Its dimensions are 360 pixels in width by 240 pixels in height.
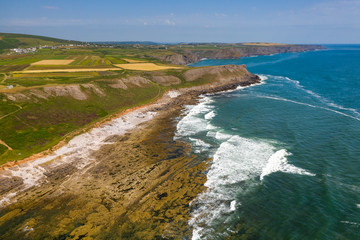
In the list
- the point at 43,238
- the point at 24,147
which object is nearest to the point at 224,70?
the point at 24,147

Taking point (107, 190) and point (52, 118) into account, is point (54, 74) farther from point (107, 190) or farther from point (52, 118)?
point (107, 190)

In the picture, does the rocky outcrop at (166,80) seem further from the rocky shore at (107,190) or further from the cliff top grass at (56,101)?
the rocky shore at (107,190)

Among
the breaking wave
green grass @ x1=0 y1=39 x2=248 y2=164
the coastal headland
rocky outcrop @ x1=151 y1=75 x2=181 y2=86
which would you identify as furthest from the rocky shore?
rocky outcrop @ x1=151 y1=75 x2=181 y2=86

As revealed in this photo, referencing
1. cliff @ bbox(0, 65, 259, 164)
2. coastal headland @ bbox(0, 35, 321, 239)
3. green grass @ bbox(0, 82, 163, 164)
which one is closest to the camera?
coastal headland @ bbox(0, 35, 321, 239)

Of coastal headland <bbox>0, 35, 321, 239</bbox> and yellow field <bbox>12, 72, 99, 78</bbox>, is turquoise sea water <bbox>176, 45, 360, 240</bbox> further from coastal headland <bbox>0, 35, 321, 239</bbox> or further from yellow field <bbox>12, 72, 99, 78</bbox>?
yellow field <bbox>12, 72, 99, 78</bbox>

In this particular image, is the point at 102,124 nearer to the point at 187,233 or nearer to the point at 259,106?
the point at 187,233

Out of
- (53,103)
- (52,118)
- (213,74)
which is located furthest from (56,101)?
(213,74)
